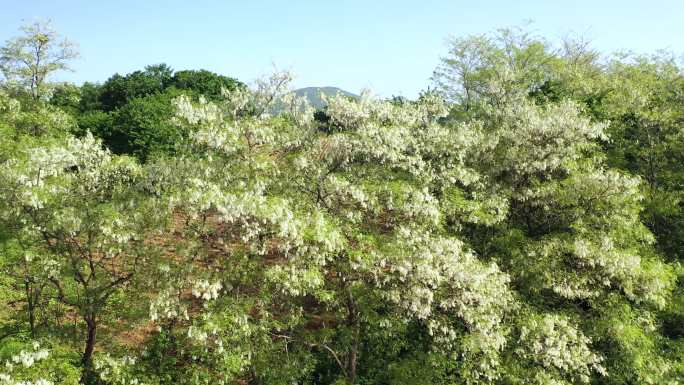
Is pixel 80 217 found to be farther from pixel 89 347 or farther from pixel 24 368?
pixel 89 347

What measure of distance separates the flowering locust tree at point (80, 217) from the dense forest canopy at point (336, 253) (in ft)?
0.30

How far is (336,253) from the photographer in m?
16.7

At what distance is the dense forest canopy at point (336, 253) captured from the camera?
14938mm

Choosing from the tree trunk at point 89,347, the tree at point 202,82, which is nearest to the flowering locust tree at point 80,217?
the tree trunk at point 89,347

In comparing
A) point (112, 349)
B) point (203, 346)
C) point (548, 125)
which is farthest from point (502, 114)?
point (112, 349)

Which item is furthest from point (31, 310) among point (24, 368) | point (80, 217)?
point (24, 368)

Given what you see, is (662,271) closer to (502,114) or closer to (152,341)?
(502,114)

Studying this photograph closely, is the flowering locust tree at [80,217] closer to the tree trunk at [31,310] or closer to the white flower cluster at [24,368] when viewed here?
the tree trunk at [31,310]

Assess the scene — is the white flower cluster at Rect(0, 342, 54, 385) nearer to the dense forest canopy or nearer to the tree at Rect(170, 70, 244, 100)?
the dense forest canopy

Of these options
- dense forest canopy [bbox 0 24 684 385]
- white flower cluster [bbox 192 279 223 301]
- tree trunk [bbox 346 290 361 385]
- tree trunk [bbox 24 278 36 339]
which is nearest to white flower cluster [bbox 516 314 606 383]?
dense forest canopy [bbox 0 24 684 385]

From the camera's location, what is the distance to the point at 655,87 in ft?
112

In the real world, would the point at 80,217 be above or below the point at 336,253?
above

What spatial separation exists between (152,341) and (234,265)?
7386 millimetres

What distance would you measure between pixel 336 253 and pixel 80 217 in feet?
28.6
